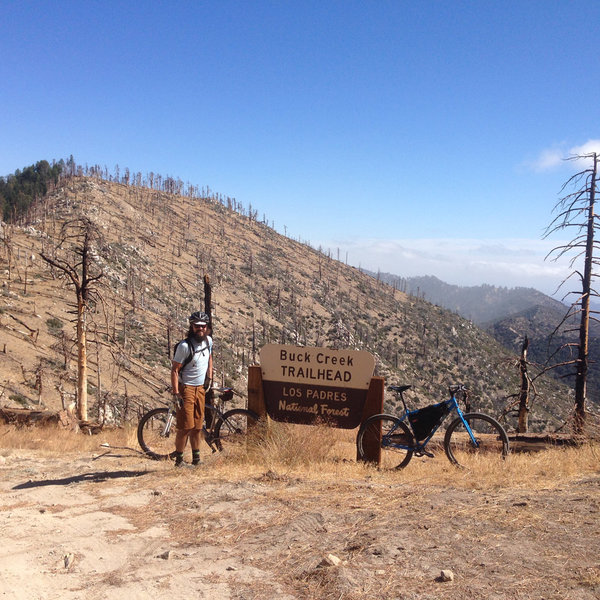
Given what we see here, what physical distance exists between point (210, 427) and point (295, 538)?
3.40 meters

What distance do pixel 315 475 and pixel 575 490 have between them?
2700mm

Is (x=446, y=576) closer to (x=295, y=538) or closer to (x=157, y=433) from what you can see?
(x=295, y=538)

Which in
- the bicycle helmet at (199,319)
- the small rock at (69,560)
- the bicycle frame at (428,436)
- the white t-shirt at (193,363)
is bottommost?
the small rock at (69,560)

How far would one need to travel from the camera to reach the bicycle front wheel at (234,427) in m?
7.20

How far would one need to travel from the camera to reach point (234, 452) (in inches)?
269

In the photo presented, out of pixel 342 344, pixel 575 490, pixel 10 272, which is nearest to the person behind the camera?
pixel 575 490

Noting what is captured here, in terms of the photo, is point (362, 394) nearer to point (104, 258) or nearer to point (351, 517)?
point (351, 517)

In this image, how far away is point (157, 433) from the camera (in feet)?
25.3

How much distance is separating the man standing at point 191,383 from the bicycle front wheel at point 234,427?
70 centimetres

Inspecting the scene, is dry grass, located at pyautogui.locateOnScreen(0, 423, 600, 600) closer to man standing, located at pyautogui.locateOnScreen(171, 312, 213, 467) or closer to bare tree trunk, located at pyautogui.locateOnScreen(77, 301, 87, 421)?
man standing, located at pyautogui.locateOnScreen(171, 312, 213, 467)

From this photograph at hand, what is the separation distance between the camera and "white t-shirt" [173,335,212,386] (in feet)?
20.7

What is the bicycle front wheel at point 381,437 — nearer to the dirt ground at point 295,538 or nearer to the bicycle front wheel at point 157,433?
the dirt ground at point 295,538

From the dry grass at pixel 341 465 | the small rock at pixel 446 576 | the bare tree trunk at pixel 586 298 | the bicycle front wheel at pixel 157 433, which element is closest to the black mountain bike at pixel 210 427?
the bicycle front wheel at pixel 157 433

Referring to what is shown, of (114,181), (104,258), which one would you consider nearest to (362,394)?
(104,258)
